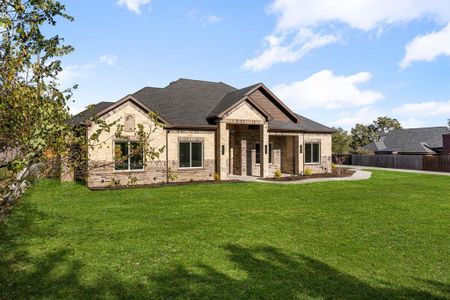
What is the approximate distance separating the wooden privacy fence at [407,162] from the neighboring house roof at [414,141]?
12.6m

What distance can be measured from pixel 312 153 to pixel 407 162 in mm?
16359

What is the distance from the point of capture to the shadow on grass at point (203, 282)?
580cm

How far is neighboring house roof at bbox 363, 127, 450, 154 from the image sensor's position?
167 feet

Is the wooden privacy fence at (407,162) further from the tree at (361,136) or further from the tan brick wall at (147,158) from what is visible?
the tree at (361,136)

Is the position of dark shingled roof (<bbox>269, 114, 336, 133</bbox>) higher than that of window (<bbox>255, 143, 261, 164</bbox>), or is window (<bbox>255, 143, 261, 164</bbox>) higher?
dark shingled roof (<bbox>269, 114, 336, 133</bbox>)

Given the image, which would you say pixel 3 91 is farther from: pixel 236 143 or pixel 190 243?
pixel 236 143

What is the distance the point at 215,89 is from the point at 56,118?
Result: 24926 mm

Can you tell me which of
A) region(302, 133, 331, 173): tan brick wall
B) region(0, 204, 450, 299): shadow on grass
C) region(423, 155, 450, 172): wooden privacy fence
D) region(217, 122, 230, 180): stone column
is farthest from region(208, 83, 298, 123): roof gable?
region(423, 155, 450, 172): wooden privacy fence

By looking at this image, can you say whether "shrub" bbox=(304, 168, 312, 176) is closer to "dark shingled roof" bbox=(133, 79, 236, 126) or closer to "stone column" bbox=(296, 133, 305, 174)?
"stone column" bbox=(296, 133, 305, 174)

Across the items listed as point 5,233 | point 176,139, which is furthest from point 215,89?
point 5,233

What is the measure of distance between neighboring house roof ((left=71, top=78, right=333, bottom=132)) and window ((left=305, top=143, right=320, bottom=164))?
134 cm

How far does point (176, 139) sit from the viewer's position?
21922 mm

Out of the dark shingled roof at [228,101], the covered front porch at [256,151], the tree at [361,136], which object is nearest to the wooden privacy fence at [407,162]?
the covered front porch at [256,151]

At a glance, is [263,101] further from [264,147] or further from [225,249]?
[225,249]
